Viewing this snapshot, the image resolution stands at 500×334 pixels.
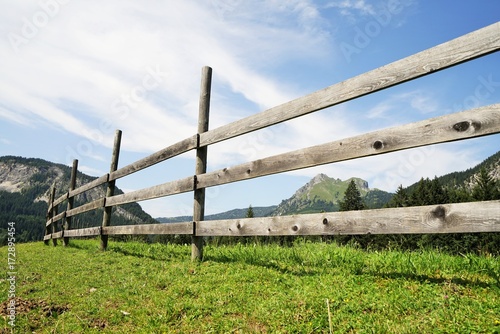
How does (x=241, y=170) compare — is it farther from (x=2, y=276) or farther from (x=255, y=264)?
(x=2, y=276)

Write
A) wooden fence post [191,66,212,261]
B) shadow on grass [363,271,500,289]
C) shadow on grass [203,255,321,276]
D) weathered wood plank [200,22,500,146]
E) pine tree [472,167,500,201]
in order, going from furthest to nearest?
pine tree [472,167,500,201] → wooden fence post [191,66,212,261] → shadow on grass [203,255,321,276] → shadow on grass [363,271,500,289] → weathered wood plank [200,22,500,146]

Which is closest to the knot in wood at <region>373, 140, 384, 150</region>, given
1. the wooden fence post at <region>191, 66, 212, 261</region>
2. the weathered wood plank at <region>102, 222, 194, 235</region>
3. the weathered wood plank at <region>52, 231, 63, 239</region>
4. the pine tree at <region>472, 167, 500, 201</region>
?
the wooden fence post at <region>191, 66, 212, 261</region>

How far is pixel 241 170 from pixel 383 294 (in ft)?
9.16

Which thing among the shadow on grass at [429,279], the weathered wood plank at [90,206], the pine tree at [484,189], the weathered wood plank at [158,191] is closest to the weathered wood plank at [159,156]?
the weathered wood plank at [158,191]

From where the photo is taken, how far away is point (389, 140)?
11.6ft

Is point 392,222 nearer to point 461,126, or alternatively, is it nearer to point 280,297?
point 461,126

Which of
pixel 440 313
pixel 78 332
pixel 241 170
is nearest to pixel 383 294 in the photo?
pixel 440 313

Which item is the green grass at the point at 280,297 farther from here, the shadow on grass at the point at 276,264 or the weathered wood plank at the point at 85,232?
the weathered wood plank at the point at 85,232

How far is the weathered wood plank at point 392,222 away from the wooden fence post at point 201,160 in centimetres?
132

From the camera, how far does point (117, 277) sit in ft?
17.8

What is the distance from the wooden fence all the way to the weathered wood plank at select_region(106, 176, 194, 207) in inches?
1.5

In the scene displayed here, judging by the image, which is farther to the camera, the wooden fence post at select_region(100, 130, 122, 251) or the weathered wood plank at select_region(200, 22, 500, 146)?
the wooden fence post at select_region(100, 130, 122, 251)

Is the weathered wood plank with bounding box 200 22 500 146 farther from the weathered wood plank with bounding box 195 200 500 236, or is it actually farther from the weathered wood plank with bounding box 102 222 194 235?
the weathered wood plank with bounding box 102 222 194 235

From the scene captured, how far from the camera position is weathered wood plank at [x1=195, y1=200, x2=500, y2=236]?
113 inches
